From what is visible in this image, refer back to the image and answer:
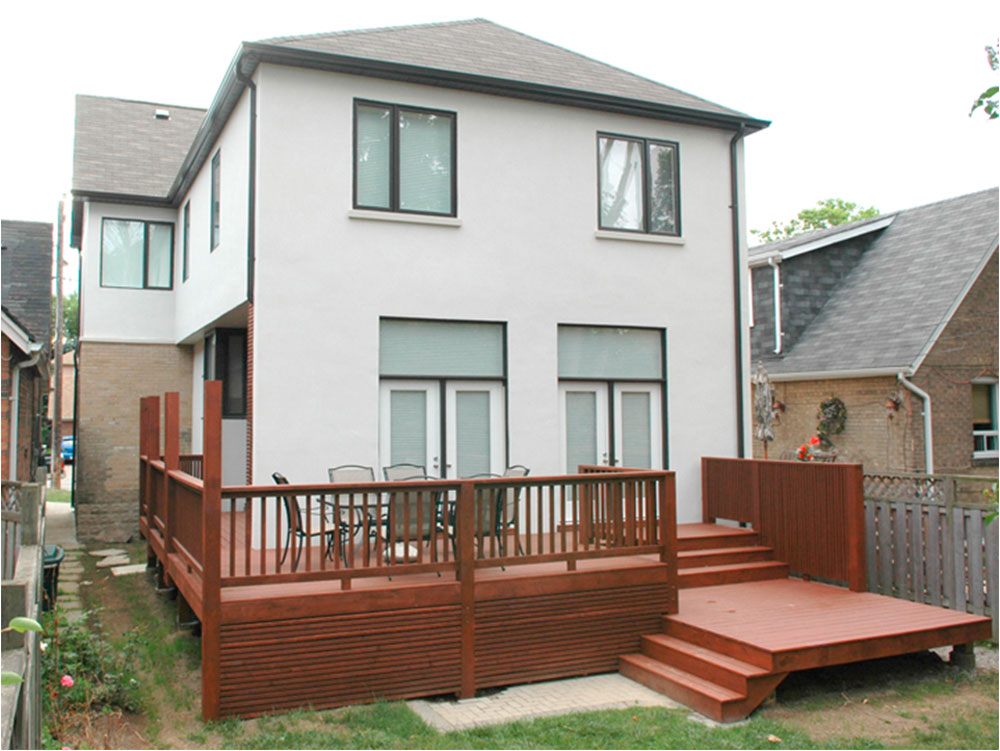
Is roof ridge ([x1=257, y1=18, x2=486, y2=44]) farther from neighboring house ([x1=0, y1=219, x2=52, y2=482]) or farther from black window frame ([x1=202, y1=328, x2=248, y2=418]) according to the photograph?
neighboring house ([x1=0, y1=219, x2=52, y2=482])

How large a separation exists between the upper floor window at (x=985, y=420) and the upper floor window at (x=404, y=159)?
40.0 ft

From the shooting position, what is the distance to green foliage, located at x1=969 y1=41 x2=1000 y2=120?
3803 mm

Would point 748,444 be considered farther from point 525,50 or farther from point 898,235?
point 898,235

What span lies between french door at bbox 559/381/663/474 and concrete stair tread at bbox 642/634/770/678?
3.53m

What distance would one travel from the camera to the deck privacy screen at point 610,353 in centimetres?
1127

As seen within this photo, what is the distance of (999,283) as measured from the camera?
1739 cm

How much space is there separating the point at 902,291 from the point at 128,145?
53.5 ft

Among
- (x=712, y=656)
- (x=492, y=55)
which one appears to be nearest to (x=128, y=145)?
(x=492, y=55)

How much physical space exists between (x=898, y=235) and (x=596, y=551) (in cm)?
1547

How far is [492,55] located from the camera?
11.7 metres

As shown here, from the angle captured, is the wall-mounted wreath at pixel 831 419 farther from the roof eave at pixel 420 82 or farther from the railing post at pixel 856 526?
the railing post at pixel 856 526

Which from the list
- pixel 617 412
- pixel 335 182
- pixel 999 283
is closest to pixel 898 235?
pixel 999 283

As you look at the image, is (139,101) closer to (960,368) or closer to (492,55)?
(492,55)

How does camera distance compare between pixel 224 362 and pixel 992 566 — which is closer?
pixel 992 566
